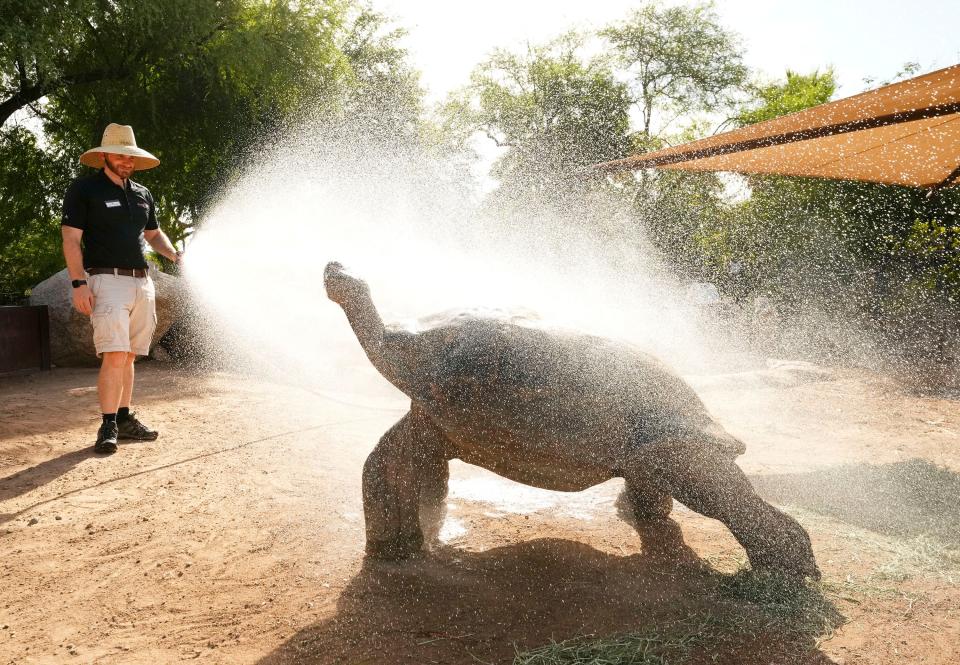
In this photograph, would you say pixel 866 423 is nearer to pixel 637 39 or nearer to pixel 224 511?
pixel 224 511

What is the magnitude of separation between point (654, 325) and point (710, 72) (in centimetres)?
1469

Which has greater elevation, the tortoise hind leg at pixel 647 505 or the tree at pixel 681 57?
the tree at pixel 681 57

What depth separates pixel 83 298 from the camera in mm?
4191

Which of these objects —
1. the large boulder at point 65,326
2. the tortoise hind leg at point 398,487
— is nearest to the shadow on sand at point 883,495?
the tortoise hind leg at point 398,487

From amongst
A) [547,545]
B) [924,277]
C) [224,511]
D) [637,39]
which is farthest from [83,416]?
[637,39]

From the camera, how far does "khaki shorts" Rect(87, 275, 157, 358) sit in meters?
4.30

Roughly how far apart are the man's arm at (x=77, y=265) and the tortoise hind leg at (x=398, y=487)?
2.50 m

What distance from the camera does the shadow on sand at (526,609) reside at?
7.15ft

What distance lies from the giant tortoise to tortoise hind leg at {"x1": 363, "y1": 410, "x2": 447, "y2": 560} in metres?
0.01

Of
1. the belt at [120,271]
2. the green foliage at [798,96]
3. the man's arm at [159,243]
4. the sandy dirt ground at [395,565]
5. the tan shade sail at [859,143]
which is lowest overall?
the sandy dirt ground at [395,565]

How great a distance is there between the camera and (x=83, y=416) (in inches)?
205

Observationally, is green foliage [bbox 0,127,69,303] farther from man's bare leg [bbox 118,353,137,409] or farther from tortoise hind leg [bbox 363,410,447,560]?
tortoise hind leg [bbox 363,410,447,560]

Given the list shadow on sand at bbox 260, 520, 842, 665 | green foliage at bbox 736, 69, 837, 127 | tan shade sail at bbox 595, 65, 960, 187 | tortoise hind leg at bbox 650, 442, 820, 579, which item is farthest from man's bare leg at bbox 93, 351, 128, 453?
green foliage at bbox 736, 69, 837, 127

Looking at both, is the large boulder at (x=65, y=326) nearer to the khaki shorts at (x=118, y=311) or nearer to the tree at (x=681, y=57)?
the khaki shorts at (x=118, y=311)
